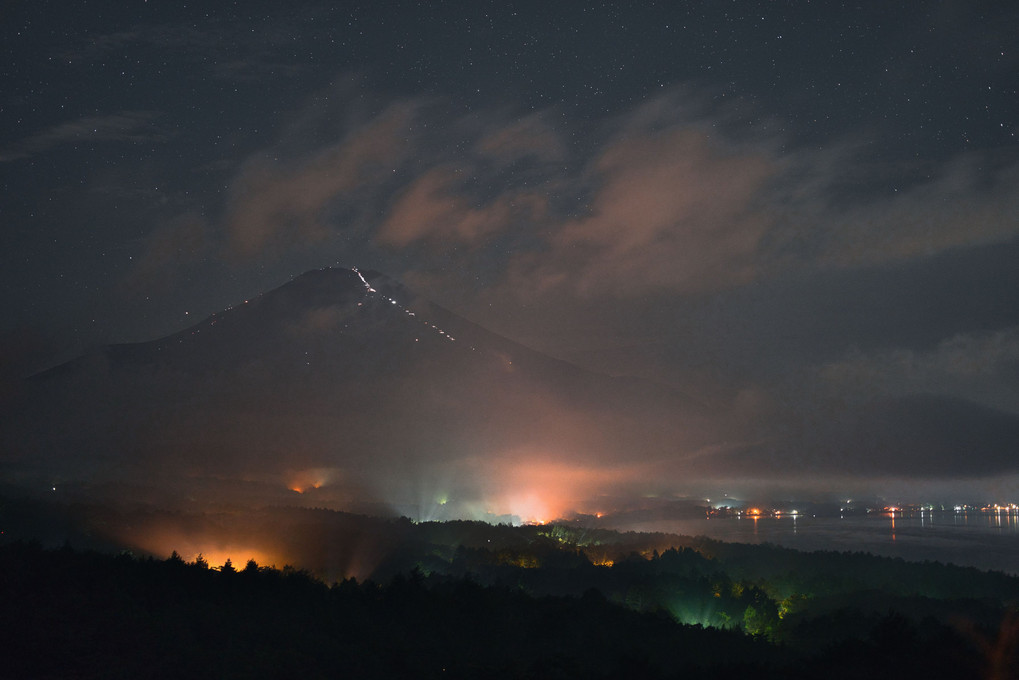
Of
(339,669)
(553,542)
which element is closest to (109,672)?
(339,669)

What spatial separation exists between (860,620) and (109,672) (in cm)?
3609

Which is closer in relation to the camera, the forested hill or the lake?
the forested hill

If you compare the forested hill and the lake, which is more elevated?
the forested hill

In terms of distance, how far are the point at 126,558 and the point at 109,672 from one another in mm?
13218

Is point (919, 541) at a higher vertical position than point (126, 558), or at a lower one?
lower

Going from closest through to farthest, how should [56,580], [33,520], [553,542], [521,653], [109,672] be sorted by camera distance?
[109,672], [56,580], [521,653], [33,520], [553,542]

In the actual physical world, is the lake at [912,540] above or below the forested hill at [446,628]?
below

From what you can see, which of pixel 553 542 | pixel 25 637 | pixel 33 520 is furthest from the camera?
pixel 553 542

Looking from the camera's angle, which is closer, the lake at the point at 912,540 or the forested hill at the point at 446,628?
the forested hill at the point at 446,628

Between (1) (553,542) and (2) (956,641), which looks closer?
(2) (956,641)

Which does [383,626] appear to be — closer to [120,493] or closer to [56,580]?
[56,580]

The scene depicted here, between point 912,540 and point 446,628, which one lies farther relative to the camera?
point 912,540

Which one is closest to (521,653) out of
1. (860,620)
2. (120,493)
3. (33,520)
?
(860,620)

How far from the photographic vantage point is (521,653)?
28.8m
